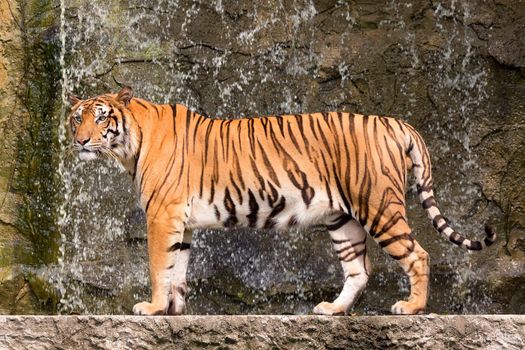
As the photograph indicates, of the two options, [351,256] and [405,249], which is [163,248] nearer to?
[351,256]

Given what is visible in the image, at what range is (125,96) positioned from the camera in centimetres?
654

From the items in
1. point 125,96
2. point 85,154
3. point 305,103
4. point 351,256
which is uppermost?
point 305,103

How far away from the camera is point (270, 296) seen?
28.7 feet

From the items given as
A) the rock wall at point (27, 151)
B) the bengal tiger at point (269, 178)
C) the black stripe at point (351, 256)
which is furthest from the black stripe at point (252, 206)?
the rock wall at point (27, 151)

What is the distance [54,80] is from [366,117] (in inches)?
146

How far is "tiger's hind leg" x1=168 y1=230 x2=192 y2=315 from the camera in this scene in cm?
639

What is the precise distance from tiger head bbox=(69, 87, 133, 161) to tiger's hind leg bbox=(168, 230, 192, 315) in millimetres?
644

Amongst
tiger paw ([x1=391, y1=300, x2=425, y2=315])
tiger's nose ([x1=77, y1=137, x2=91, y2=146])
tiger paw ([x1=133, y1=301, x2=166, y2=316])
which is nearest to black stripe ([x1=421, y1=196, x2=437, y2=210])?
tiger paw ([x1=391, y1=300, x2=425, y2=315])

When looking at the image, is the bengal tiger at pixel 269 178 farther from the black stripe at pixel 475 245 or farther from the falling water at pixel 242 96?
the falling water at pixel 242 96

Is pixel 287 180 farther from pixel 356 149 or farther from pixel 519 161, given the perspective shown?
pixel 519 161

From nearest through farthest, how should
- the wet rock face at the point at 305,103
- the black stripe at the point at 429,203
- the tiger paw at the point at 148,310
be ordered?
the tiger paw at the point at 148,310 → the black stripe at the point at 429,203 → the wet rock face at the point at 305,103

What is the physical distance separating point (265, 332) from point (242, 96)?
4.10 meters

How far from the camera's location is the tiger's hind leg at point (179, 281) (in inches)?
251

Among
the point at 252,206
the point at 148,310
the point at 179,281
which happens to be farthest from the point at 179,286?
the point at 252,206
